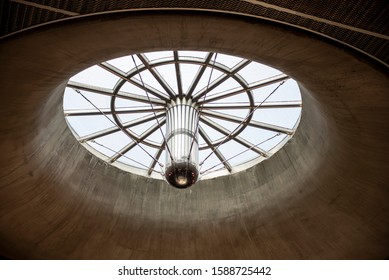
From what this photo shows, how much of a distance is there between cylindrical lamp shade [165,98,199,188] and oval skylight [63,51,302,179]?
41cm

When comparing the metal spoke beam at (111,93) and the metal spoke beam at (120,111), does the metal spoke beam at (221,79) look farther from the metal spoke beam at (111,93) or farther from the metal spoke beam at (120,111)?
the metal spoke beam at (120,111)

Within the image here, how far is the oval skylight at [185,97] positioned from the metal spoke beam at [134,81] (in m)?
0.03

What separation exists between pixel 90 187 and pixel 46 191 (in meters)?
1.48

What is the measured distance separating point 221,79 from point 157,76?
6.07 ft

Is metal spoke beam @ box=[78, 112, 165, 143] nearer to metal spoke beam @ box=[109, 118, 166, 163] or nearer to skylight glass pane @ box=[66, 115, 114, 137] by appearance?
skylight glass pane @ box=[66, 115, 114, 137]

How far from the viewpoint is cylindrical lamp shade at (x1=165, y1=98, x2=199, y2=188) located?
36.8 ft

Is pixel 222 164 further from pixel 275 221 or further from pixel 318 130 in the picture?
pixel 318 130

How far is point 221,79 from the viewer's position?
1267 centimetres

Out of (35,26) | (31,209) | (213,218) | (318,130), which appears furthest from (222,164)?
(35,26)

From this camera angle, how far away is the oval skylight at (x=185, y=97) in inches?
487


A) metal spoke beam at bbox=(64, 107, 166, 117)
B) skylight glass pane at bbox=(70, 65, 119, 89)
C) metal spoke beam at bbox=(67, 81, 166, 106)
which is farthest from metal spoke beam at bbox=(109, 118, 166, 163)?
skylight glass pane at bbox=(70, 65, 119, 89)

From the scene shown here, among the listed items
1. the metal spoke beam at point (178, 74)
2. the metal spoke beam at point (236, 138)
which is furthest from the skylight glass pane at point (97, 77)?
the metal spoke beam at point (236, 138)

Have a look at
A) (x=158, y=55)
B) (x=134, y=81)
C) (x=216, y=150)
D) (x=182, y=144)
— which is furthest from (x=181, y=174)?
(x=216, y=150)

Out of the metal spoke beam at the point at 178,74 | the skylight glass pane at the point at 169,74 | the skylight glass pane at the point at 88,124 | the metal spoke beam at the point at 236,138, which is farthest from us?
the metal spoke beam at the point at 236,138
